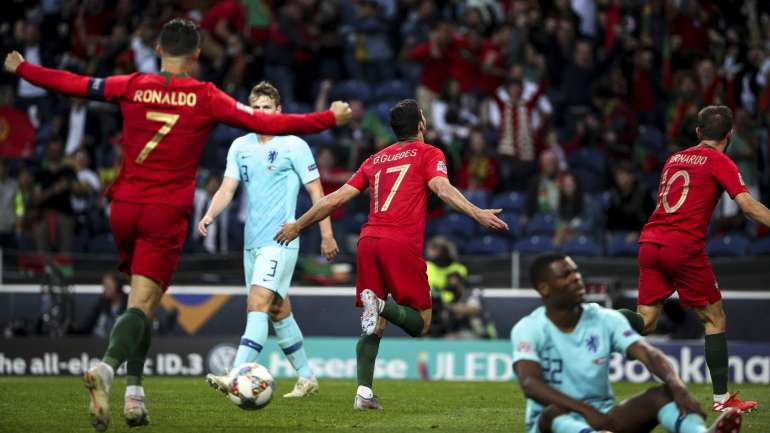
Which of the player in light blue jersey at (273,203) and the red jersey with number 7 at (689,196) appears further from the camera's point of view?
the player in light blue jersey at (273,203)

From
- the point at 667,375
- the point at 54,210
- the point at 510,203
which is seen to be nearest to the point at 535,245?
the point at 510,203

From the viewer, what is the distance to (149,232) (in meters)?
8.41

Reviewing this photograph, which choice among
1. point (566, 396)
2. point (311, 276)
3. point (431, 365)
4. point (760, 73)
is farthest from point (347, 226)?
point (566, 396)

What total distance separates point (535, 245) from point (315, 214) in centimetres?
910

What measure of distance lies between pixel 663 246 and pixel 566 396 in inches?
152

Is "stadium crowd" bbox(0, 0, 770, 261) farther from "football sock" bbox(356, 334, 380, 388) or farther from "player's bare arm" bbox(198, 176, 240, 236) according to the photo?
"football sock" bbox(356, 334, 380, 388)

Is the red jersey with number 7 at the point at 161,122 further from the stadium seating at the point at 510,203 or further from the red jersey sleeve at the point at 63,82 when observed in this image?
the stadium seating at the point at 510,203

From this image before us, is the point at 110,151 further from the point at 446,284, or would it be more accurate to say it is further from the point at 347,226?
the point at 446,284

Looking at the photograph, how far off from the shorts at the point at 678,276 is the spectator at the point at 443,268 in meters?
6.59

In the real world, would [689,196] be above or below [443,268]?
above

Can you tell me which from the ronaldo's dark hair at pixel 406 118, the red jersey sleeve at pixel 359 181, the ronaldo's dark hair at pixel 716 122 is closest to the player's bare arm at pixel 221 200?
the red jersey sleeve at pixel 359 181

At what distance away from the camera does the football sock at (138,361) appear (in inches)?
340

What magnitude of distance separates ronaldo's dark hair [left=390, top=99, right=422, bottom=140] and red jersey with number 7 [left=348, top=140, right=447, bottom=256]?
3.7 inches

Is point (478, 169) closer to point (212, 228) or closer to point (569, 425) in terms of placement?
point (212, 228)
